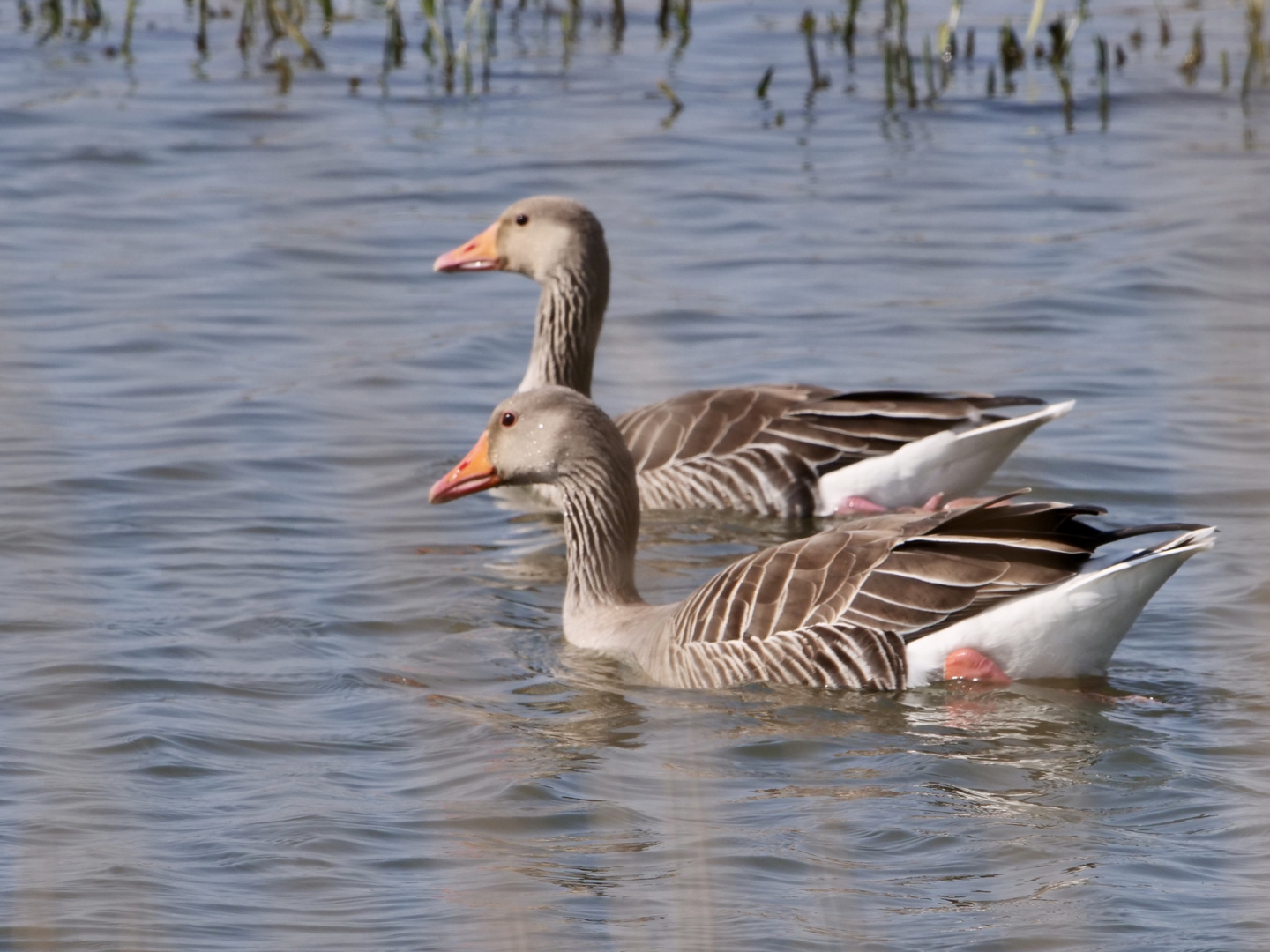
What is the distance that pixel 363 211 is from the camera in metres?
14.9

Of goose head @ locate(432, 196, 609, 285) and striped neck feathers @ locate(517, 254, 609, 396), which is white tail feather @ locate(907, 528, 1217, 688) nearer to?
striped neck feathers @ locate(517, 254, 609, 396)

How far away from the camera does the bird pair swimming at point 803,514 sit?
7.30 meters

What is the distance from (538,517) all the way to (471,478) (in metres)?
1.98

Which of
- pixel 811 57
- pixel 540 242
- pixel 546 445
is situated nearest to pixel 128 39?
pixel 811 57

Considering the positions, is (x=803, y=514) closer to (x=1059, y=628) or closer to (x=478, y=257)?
(x=478, y=257)

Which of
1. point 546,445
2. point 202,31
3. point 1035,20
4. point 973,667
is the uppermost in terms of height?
point 1035,20

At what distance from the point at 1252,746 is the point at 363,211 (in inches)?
378

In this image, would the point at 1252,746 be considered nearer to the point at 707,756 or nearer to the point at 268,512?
the point at 707,756

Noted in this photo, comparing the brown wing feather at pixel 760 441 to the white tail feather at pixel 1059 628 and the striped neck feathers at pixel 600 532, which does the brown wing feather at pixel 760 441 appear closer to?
the striped neck feathers at pixel 600 532

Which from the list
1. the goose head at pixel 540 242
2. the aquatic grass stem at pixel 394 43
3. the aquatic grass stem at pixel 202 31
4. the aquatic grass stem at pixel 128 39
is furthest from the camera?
the aquatic grass stem at pixel 202 31

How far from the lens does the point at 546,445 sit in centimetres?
841

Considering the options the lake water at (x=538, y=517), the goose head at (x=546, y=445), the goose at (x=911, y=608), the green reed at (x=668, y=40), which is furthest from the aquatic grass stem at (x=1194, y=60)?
the goose at (x=911, y=608)

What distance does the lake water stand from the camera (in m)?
5.59

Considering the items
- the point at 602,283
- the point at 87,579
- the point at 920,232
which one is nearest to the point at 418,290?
the point at 602,283
